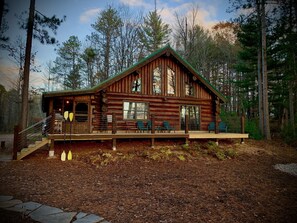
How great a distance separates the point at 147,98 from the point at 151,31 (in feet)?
51.5

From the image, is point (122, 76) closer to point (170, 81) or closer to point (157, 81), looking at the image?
point (157, 81)

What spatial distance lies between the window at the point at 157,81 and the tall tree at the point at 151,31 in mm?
12863

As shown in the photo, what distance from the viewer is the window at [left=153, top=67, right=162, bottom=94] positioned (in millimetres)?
15188

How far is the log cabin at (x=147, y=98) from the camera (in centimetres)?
1298

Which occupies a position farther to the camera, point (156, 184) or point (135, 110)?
point (135, 110)

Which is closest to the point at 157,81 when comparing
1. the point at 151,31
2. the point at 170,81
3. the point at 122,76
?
the point at 170,81

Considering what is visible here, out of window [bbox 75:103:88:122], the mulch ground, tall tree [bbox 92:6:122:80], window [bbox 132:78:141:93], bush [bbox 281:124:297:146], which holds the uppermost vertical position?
tall tree [bbox 92:6:122:80]

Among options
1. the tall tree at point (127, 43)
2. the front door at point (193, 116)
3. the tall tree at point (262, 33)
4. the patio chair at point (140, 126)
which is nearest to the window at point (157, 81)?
the patio chair at point (140, 126)

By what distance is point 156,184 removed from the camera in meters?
6.83

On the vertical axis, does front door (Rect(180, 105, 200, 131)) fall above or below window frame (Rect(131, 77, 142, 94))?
below

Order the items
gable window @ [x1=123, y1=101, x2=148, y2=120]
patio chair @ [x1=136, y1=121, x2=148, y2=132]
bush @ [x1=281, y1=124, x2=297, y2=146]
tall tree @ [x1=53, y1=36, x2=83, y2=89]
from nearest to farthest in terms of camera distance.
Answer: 1. patio chair @ [x1=136, y1=121, x2=148, y2=132]
2. gable window @ [x1=123, y1=101, x2=148, y2=120]
3. bush @ [x1=281, y1=124, x2=297, y2=146]
4. tall tree @ [x1=53, y1=36, x2=83, y2=89]

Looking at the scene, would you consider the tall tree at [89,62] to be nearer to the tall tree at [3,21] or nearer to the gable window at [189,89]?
the gable window at [189,89]

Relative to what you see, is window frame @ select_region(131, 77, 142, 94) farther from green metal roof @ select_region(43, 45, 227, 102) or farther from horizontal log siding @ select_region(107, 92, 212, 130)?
green metal roof @ select_region(43, 45, 227, 102)

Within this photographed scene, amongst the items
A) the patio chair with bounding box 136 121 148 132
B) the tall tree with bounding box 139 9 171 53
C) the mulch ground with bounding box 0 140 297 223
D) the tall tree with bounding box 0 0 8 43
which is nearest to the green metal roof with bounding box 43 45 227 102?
the mulch ground with bounding box 0 140 297 223
